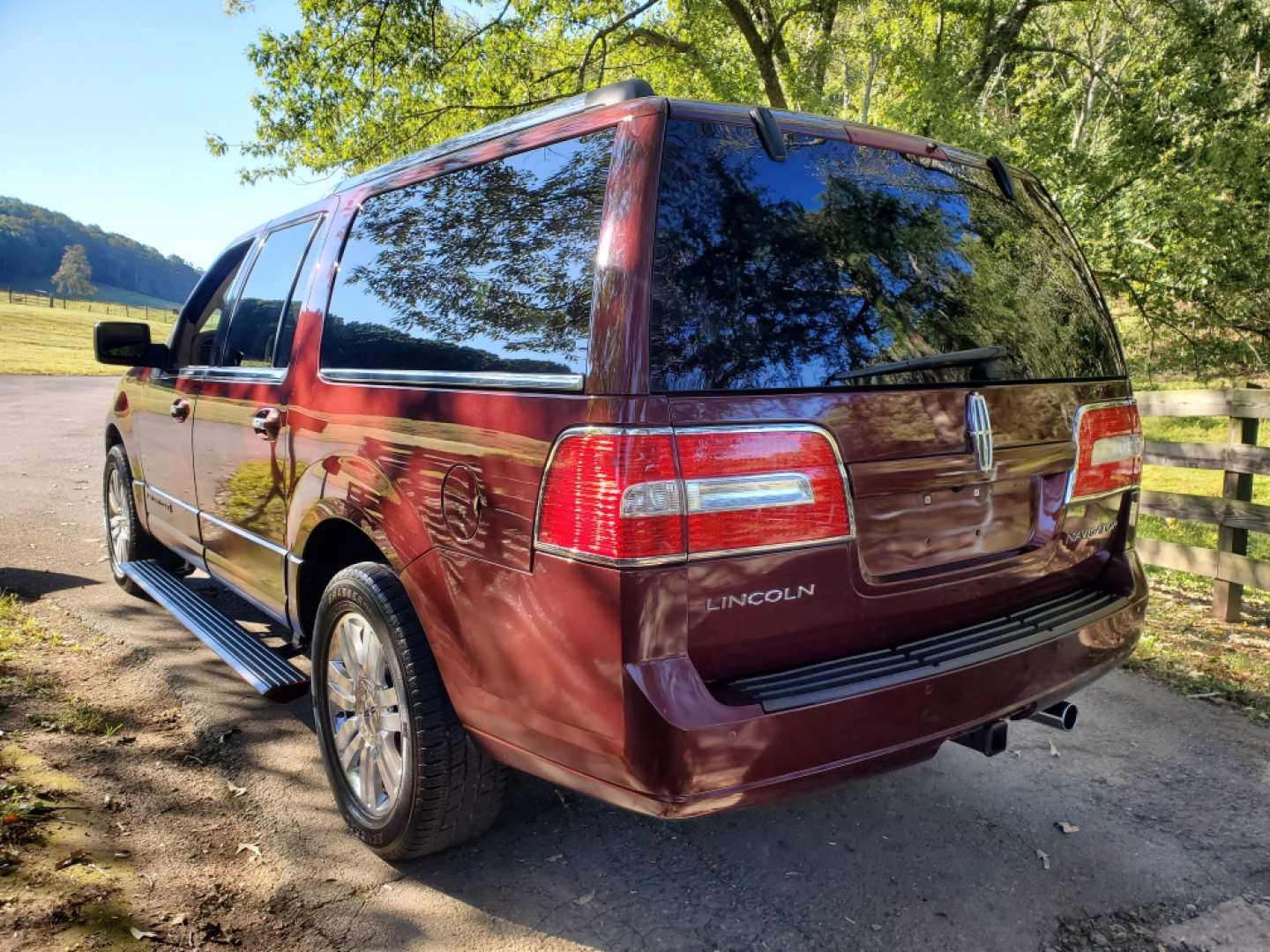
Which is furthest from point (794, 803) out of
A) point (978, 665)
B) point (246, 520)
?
point (246, 520)

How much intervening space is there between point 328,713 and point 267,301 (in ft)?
5.79

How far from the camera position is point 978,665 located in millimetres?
2303

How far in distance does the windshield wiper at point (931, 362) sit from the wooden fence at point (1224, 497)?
11.3 feet

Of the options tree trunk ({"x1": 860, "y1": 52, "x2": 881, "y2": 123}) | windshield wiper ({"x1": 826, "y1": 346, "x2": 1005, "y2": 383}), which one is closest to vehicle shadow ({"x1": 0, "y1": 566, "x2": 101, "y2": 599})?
windshield wiper ({"x1": 826, "y1": 346, "x2": 1005, "y2": 383})

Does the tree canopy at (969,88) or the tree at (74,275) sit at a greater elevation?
the tree at (74,275)

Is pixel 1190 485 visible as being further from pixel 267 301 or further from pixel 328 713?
pixel 328 713

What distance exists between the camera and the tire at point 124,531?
5.34 m

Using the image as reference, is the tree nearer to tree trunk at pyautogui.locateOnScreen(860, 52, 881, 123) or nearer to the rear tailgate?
tree trunk at pyautogui.locateOnScreen(860, 52, 881, 123)

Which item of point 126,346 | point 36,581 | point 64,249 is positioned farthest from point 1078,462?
point 64,249

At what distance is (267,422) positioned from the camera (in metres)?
3.35

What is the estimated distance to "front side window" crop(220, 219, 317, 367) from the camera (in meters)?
3.55

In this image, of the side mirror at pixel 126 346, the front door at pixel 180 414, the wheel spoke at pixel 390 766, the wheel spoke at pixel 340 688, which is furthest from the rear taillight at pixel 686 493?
the side mirror at pixel 126 346

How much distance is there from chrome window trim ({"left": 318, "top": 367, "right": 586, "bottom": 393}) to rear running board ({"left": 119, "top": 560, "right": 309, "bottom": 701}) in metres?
1.10

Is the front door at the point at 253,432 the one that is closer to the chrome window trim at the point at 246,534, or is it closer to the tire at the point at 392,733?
the chrome window trim at the point at 246,534
